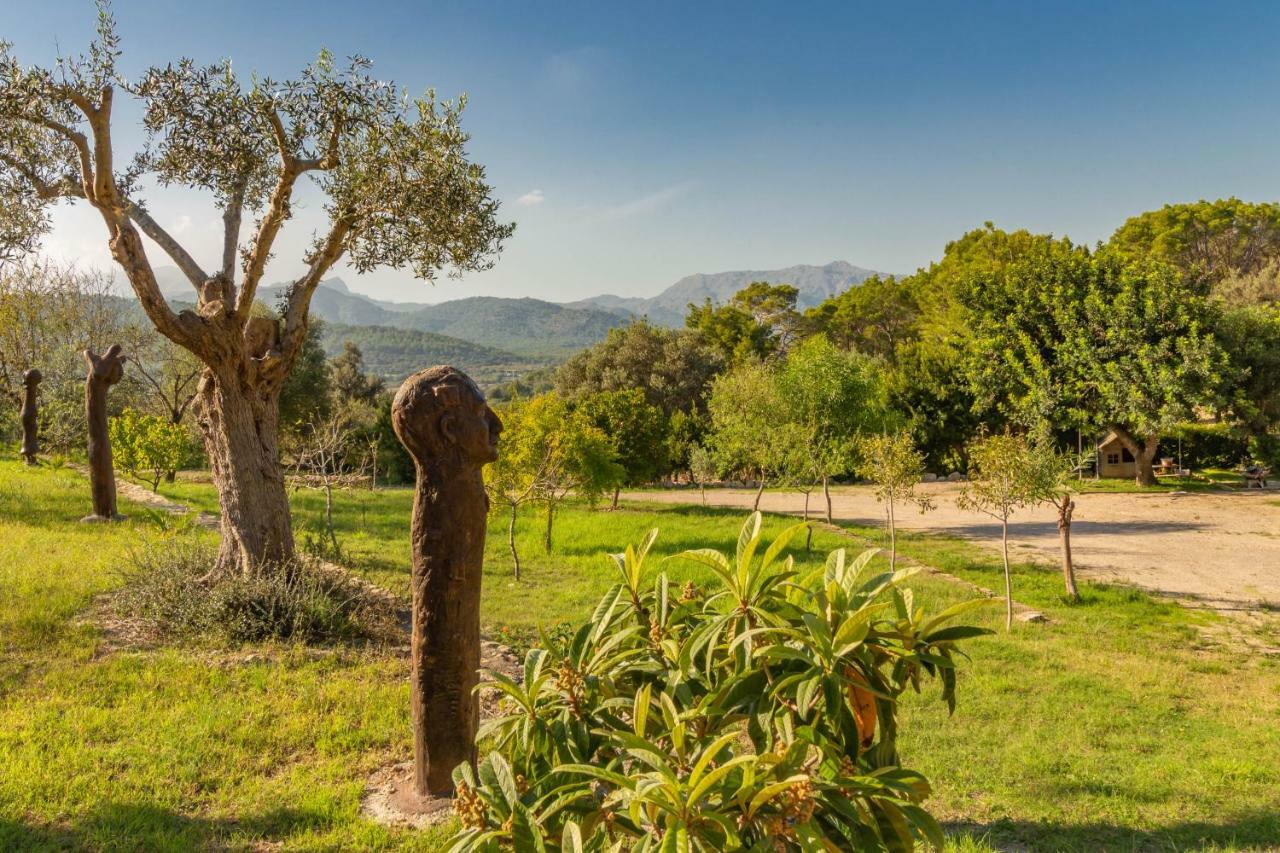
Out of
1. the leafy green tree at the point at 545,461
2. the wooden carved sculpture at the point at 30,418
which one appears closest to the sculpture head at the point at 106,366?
the wooden carved sculpture at the point at 30,418

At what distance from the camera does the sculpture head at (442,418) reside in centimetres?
447

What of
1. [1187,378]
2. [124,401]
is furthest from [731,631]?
[124,401]

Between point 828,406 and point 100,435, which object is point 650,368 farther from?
point 100,435

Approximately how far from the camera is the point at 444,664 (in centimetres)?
461

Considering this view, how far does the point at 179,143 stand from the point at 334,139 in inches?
97.2

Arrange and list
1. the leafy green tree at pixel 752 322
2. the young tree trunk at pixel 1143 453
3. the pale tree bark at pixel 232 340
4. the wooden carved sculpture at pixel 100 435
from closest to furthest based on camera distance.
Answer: the pale tree bark at pixel 232 340 < the wooden carved sculpture at pixel 100 435 < the young tree trunk at pixel 1143 453 < the leafy green tree at pixel 752 322

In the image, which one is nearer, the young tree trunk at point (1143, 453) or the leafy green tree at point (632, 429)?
the leafy green tree at point (632, 429)

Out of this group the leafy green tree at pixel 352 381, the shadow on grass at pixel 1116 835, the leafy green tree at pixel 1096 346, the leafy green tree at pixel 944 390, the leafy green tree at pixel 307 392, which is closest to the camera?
the shadow on grass at pixel 1116 835

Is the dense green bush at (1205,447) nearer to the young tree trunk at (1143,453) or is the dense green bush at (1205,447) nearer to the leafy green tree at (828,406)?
the young tree trunk at (1143,453)

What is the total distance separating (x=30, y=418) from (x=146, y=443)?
4.43 metres

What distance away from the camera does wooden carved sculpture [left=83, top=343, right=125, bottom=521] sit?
1336 cm

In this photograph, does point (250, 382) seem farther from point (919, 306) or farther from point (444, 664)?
point (919, 306)

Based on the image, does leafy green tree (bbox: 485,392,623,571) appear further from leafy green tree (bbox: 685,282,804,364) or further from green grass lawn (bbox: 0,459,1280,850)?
leafy green tree (bbox: 685,282,804,364)

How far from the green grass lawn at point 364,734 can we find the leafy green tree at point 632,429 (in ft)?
48.8
